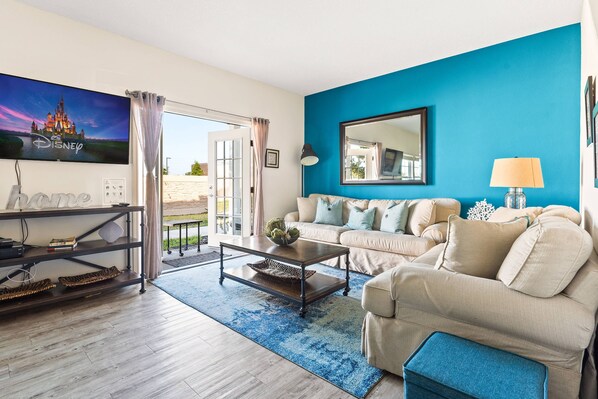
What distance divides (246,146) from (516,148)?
11.6 feet

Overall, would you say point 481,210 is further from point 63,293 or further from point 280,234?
point 63,293

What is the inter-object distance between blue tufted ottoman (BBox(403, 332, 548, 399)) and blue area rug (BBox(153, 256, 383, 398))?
500mm

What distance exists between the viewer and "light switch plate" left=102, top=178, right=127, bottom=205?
3250 mm

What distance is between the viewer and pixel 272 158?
16.6ft

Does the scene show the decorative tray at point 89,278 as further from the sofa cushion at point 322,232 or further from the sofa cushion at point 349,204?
the sofa cushion at point 349,204

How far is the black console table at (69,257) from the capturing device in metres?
2.37

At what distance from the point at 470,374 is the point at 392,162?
359 centimetres

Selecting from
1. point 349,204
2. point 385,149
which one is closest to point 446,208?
point 385,149

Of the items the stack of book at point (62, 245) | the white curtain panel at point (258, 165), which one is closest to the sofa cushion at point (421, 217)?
the white curtain panel at point (258, 165)

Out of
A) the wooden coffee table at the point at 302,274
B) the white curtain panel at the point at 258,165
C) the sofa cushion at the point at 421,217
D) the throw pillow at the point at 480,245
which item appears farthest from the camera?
the white curtain panel at the point at 258,165

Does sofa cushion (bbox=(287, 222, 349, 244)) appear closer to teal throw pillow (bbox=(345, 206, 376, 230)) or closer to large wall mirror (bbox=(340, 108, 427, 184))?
teal throw pillow (bbox=(345, 206, 376, 230))

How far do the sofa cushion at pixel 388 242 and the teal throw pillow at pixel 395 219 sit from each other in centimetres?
14

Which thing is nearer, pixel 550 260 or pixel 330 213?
pixel 550 260

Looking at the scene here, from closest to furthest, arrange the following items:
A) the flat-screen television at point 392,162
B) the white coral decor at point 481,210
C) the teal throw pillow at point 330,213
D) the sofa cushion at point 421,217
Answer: the white coral decor at point 481,210 < the sofa cushion at point 421,217 < the flat-screen television at point 392,162 < the teal throw pillow at point 330,213
